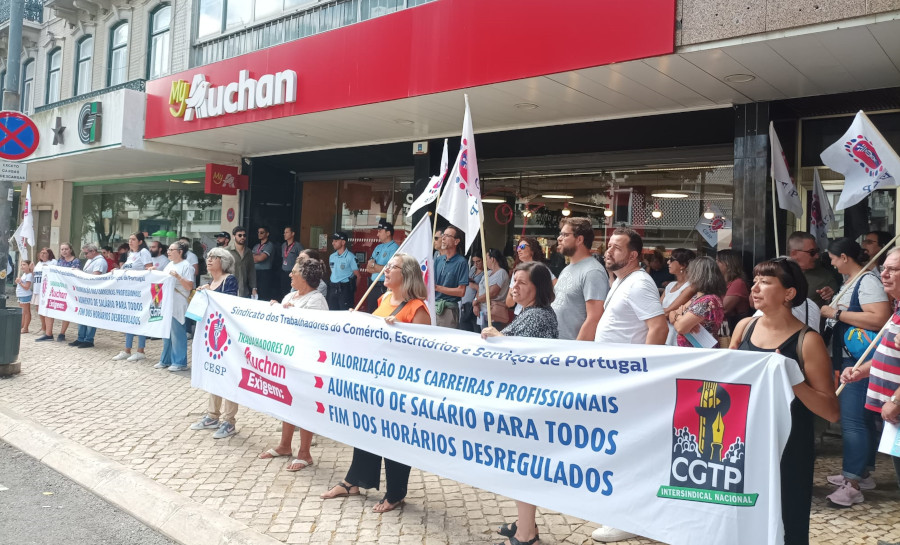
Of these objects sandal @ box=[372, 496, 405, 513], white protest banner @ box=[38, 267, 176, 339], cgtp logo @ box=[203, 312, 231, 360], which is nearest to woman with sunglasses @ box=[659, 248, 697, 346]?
sandal @ box=[372, 496, 405, 513]

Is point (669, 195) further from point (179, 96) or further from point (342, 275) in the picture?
point (179, 96)

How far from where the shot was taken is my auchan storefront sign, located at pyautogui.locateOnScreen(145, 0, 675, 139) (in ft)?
21.6

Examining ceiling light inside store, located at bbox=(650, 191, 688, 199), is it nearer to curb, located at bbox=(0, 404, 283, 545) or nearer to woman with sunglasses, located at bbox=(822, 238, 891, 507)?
woman with sunglasses, located at bbox=(822, 238, 891, 507)

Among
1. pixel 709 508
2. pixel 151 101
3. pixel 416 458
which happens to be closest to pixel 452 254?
pixel 416 458

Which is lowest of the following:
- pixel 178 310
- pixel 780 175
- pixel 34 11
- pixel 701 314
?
pixel 178 310

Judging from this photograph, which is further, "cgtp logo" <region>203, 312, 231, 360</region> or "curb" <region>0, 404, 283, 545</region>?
"cgtp logo" <region>203, 312, 231, 360</region>

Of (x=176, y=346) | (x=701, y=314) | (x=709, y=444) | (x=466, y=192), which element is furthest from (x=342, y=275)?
(x=709, y=444)

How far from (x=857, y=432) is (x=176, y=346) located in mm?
8068

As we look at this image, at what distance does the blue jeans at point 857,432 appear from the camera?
5.04 m

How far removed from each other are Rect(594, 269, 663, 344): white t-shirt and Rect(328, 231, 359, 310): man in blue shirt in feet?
26.1

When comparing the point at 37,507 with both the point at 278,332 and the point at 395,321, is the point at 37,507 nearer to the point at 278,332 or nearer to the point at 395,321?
the point at 278,332

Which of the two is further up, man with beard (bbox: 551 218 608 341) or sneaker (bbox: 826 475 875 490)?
man with beard (bbox: 551 218 608 341)

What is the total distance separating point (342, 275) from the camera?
12.0 meters

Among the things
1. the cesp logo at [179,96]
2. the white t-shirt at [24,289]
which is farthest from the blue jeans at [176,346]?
A: the white t-shirt at [24,289]
